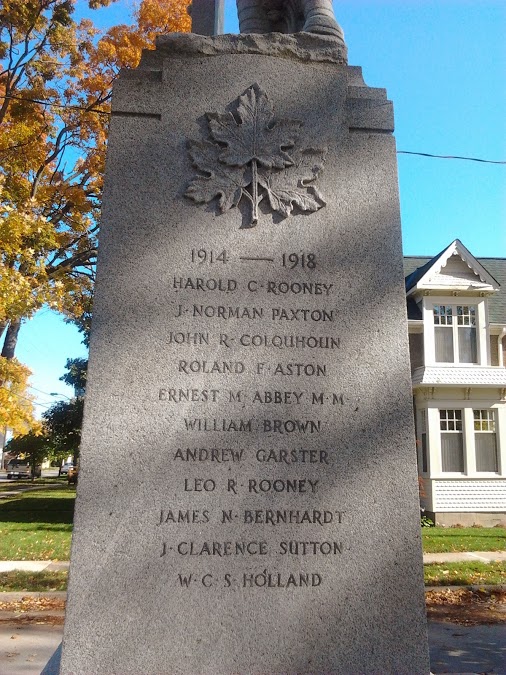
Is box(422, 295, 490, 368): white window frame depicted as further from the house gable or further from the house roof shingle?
the house roof shingle

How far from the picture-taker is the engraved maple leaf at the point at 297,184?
12.8 ft

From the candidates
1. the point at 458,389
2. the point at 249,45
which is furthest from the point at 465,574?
the point at 458,389

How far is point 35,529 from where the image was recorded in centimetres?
1694

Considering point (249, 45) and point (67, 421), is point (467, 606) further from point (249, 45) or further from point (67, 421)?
point (67, 421)

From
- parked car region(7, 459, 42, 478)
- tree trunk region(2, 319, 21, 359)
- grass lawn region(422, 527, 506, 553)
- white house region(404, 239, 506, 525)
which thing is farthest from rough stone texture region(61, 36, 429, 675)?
parked car region(7, 459, 42, 478)

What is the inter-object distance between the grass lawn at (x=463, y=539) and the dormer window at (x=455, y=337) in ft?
20.3

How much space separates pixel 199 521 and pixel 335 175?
7.62 feet

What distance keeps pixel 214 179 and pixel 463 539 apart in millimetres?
16124

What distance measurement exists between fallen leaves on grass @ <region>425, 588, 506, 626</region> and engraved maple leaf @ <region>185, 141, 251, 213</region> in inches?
289

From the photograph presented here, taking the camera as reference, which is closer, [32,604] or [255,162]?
[255,162]

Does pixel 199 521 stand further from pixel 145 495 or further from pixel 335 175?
pixel 335 175

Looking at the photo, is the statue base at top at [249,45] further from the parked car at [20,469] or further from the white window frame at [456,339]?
the parked car at [20,469]

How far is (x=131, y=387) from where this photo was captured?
139 inches

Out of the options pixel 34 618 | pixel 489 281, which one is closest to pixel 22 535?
pixel 34 618
